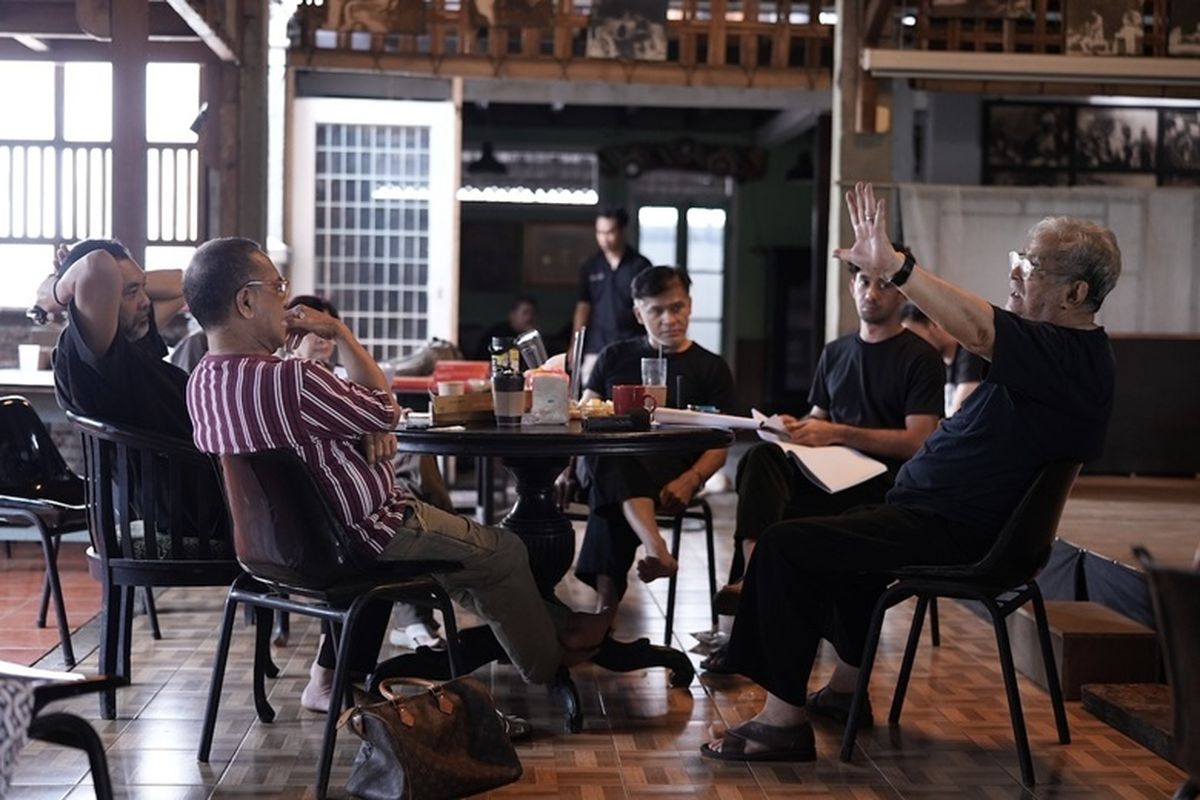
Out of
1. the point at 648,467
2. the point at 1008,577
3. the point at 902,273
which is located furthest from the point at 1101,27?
the point at 902,273

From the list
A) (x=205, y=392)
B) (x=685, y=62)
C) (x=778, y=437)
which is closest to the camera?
(x=205, y=392)

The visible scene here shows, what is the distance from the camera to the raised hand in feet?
10.5

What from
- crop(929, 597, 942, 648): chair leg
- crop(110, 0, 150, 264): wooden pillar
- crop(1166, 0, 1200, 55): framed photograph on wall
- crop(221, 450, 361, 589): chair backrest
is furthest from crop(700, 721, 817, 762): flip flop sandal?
crop(1166, 0, 1200, 55): framed photograph on wall

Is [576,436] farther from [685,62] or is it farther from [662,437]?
[685,62]

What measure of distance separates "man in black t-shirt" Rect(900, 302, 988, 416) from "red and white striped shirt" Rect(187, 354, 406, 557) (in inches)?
101

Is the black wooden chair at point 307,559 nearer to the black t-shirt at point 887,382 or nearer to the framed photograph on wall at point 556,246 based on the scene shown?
the black t-shirt at point 887,382

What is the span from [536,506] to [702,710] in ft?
2.45

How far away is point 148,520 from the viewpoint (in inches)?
145

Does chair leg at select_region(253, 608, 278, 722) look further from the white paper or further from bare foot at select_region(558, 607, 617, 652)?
the white paper

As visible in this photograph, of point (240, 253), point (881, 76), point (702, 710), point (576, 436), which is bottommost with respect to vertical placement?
point (702, 710)

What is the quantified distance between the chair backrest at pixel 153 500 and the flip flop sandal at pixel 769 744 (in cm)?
135

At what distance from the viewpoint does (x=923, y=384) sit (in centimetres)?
447

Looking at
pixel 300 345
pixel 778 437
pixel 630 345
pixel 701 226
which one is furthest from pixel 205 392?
pixel 701 226

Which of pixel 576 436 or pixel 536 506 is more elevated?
pixel 576 436
